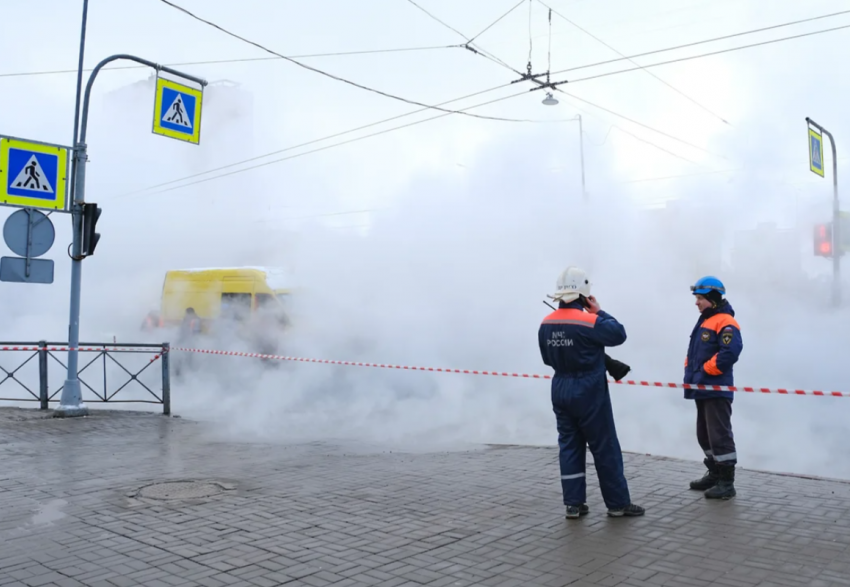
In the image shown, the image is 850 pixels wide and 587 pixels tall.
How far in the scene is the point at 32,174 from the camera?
30.9ft

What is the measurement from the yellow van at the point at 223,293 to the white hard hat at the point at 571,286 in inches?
369

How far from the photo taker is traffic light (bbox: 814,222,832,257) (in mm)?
15781

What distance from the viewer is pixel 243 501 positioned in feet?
17.4

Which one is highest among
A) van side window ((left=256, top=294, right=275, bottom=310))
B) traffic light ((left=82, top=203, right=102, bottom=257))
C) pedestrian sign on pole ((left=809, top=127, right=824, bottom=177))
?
pedestrian sign on pole ((left=809, top=127, right=824, bottom=177))

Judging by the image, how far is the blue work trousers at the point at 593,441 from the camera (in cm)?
478

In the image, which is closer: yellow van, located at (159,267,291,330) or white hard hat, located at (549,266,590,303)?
white hard hat, located at (549,266,590,303)

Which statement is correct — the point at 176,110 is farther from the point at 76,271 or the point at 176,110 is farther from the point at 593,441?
the point at 593,441

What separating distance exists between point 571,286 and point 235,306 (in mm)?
10819

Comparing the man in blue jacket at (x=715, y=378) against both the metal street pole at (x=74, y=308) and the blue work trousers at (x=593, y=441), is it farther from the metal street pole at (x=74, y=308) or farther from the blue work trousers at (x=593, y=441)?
the metal street pole at (x=74, y=308)

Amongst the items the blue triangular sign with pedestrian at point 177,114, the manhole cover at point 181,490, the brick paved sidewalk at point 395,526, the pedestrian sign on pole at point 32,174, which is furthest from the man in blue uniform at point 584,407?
the blue triangular sign with pedestrian at point 177,114

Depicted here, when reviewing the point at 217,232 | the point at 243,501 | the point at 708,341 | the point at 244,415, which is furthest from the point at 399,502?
the point at 217,232

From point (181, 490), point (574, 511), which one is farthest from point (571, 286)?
point (181, 490)

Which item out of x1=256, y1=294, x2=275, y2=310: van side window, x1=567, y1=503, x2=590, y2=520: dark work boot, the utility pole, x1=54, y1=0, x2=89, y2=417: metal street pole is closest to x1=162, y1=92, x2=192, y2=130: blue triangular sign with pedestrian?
the utility pole

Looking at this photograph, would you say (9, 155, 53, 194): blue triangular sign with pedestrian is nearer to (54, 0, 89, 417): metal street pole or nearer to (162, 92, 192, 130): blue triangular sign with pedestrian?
(54, 0, 89, 417): metal street pole
